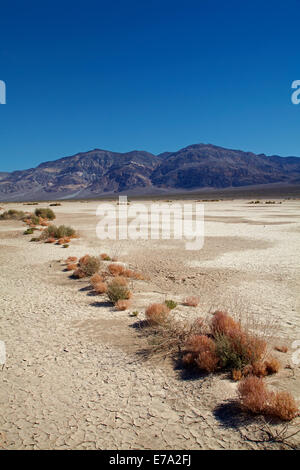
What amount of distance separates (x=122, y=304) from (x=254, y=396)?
4569 millimetres

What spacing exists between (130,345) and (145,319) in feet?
3.88

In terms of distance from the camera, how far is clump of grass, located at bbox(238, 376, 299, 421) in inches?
151

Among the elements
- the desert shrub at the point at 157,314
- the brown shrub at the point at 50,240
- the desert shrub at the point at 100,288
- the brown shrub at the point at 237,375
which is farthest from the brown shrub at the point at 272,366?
the brown shrub at the point at 50,240

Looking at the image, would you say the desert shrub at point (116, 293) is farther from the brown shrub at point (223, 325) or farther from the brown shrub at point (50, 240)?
the brown shrub at point (50, 240)

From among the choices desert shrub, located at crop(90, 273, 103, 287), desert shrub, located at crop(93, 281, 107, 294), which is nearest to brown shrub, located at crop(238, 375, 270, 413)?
desert shrub, located at crop(93, 281, 107, 294)

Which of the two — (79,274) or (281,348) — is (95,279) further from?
(281,348)

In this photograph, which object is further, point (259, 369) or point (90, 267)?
point (90, 267)

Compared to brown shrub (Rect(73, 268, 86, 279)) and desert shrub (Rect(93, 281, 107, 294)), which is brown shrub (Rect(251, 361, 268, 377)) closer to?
desert shrub (Rect(93, 281, 107, 294))

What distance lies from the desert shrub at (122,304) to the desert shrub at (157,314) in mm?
1188

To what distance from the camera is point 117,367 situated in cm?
537

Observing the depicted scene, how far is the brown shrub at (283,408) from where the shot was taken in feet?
12.5

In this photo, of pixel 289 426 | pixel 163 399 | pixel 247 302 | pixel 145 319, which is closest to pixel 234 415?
pixel 289 426

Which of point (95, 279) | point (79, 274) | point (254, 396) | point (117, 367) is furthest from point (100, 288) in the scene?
point (254, 396)
